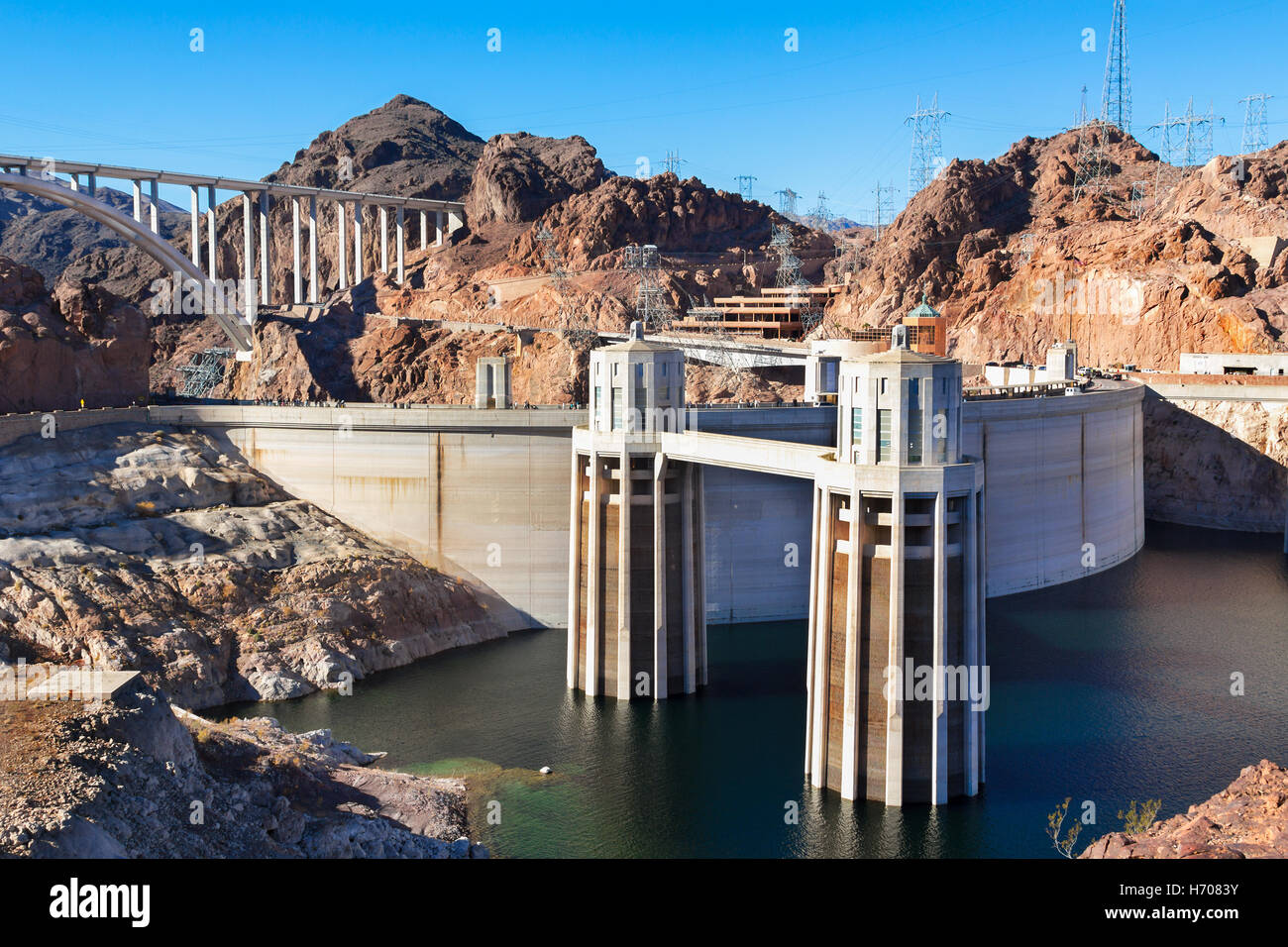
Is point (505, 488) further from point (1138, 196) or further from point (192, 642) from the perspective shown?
point (1138, 196)

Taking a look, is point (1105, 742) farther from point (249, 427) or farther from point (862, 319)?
point (862, 319)

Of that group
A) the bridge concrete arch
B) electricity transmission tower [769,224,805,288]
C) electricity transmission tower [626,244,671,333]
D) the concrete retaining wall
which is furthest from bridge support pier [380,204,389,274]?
the concrete retaining wall

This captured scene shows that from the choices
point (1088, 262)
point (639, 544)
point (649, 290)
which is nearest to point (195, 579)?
point (639, 544)

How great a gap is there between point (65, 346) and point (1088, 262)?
233ft

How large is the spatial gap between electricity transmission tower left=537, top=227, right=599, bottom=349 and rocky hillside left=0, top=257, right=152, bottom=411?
33.5m

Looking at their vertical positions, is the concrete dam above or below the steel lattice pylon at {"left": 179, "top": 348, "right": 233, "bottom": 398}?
below

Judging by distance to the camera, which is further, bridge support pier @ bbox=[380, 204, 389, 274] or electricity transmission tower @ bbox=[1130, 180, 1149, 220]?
bridge support pier @ bbox=[380, 204, 389, 274]

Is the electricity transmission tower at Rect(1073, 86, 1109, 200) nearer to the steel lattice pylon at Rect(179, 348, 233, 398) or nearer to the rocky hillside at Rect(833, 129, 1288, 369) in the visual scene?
the rocky hillside at Rect(833, 129, 1288, 369)

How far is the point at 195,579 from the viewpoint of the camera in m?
47.7

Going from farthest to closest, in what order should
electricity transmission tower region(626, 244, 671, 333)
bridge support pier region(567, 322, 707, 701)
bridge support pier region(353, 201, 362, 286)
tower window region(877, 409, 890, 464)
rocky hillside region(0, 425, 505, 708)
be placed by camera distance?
bridge support pier region(353, 201, 362, 286), electricity transmission tower region(626, 244, 671, 333), bridge support pier region(567, 322, 707, 701), rocky hillside region(0, 425, 505, 708), tower window region(877, 409, 890, 464)

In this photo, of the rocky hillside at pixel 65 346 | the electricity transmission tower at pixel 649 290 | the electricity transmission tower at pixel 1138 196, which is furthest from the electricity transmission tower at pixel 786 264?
the rocky hillside at pixel 65 346

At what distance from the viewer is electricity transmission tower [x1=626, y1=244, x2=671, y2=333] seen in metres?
103

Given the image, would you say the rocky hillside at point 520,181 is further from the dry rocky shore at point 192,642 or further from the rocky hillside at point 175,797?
the rocky hillside at point 175,797

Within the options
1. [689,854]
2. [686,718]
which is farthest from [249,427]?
[689,854]
